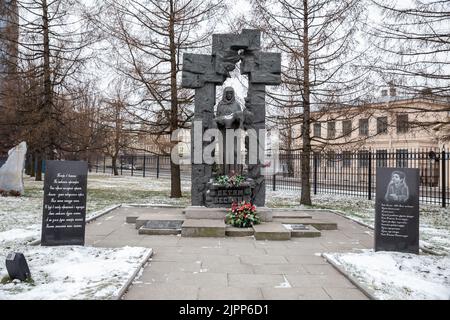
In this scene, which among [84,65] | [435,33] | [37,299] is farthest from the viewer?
[84,65]

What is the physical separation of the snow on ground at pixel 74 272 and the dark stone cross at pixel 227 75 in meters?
4.92

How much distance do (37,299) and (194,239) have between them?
4.04 metres

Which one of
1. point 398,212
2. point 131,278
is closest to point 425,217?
point 398,212

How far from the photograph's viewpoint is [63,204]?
21.4ft

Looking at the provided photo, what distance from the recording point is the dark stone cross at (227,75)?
1067 centimetres

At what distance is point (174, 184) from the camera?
1590cm

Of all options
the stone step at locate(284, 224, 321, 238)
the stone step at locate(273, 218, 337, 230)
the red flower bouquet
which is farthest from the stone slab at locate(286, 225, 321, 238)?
the red flower bouquet

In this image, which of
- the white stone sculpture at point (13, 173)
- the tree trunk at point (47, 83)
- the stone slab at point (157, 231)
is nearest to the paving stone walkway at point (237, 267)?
the stone slab at point (157, 231)

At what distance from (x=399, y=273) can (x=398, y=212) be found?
5.13 feet

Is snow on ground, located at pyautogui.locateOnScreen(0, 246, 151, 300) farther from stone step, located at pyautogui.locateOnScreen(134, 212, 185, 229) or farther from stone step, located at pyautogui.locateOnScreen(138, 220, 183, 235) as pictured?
stone step, located at pyautogui.locateOnScreen(134, 212, 185, 229)

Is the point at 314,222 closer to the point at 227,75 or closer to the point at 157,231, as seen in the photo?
the point at 157,231

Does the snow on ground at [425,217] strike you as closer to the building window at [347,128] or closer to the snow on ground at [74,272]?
the building window at [347,128]

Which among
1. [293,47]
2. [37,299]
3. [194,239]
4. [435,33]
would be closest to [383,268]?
[194,239]
